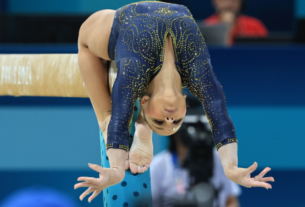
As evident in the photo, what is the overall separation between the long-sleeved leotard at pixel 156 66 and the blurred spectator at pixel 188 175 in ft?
3.86

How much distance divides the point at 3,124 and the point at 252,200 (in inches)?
64.7

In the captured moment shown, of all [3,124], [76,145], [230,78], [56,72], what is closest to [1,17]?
[3,124]

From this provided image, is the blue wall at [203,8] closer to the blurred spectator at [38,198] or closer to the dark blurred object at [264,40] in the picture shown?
the dark blurred object at [264,40]

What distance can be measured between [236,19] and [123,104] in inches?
92.6

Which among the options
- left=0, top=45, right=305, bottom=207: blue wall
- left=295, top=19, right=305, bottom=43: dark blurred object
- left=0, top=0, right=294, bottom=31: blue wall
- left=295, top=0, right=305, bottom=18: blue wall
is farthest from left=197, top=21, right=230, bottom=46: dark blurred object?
left=0, top=0, right=294, bottom=31: blue wall

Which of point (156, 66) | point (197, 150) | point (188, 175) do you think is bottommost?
point (188, 175)

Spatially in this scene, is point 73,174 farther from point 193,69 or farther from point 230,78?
point 193,69

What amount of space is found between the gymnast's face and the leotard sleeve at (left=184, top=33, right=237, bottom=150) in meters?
0.07

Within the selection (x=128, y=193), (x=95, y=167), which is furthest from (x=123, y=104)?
(x=128, y=193)

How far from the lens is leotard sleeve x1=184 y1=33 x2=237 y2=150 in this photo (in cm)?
122

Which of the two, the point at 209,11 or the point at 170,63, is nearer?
the point at 170,63

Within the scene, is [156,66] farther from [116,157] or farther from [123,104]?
[116,157]

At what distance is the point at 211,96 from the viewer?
1.22 meters

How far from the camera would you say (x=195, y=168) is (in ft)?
7.84
